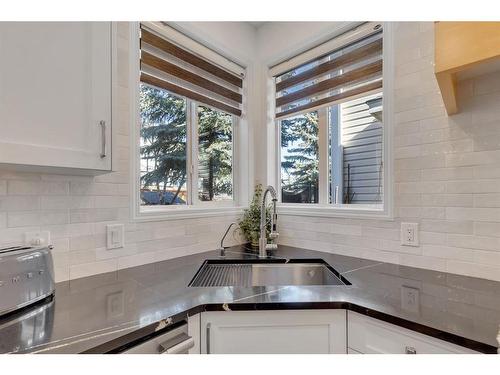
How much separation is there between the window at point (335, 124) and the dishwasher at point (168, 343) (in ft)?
3.90

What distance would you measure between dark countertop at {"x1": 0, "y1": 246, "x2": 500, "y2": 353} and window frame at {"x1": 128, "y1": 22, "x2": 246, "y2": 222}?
13.6 inches

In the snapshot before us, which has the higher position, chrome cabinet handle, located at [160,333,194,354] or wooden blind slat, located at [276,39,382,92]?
wooden blind slat, located at [276,39,382,92]

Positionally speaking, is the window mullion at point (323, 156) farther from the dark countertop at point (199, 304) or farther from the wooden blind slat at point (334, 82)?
the dark countertop at point (199, 304)

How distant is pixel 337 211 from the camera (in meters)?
1.71

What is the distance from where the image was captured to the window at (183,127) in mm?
1649

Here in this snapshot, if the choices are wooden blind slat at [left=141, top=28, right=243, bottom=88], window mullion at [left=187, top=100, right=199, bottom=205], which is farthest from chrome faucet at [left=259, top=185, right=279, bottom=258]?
wooden blind slat at [left=141, top=28, right=243, bottom=88]

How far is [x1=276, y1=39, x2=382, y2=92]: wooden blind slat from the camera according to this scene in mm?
1639

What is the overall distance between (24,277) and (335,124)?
1.77 meters

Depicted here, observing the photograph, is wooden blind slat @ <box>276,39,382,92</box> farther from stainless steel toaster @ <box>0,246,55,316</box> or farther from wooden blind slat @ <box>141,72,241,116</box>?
stainless steel toaster @ <box>0,246,55,316</box>

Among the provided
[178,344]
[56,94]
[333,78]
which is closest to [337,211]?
[333,78]
